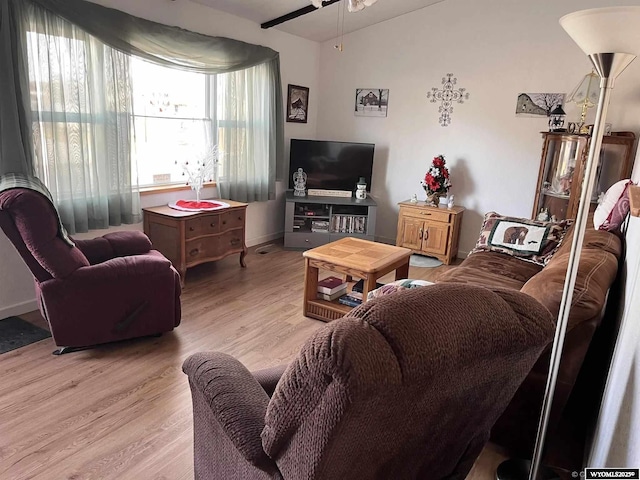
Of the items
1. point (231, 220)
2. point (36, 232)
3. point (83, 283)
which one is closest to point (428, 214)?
point (231, 220)

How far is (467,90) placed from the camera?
16.2 feet

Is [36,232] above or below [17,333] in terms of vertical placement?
above

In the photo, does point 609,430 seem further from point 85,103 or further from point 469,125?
point 469,125

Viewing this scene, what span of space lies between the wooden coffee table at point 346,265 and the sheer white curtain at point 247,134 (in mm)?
1678

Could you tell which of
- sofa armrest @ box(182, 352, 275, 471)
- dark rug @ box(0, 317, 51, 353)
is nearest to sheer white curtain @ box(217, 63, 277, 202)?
dark rug @ box(0, 317, 51, 353)

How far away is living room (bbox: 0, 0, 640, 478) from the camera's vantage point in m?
4.34

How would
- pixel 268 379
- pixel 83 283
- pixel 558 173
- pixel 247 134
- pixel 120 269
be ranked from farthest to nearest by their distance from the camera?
pixel 247 134
pixel 558 173
pixel 120 269
pixel 83 283
pixel 268 379

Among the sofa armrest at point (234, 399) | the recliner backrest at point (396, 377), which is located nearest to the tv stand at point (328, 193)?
the sofa armrest at point (234, 399)

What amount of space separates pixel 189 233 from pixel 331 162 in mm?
2135

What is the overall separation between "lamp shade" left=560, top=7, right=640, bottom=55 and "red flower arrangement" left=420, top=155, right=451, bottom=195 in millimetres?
3611

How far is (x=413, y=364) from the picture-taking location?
36.0 inches

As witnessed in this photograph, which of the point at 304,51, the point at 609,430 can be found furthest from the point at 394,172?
the point at 609,430

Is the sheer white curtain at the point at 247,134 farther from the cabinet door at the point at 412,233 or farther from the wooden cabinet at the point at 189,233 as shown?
the cabinet door at the point at 412,233

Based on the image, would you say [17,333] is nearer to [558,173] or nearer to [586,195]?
[586,195]
